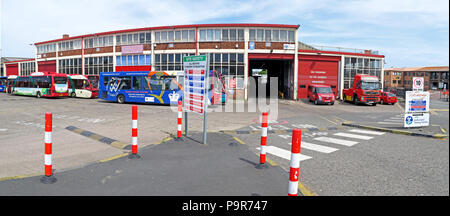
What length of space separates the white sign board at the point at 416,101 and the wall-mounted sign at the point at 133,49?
3218 cm

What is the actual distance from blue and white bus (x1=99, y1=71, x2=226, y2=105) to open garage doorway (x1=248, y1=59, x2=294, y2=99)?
15021mm

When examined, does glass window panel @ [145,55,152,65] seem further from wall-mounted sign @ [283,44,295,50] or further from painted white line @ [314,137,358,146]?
painted white line @ [314,137,358,146]

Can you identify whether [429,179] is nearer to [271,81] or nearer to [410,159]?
[410,159]

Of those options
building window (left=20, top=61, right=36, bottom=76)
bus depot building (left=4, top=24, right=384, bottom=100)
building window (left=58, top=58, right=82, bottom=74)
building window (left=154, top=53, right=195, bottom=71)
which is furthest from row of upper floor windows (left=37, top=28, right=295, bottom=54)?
building window (left=20, top=61, right=36, bottom=76)

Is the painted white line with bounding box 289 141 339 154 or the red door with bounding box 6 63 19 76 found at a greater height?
the red door with bounding box 6 63 19 76

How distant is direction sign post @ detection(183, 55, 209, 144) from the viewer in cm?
768

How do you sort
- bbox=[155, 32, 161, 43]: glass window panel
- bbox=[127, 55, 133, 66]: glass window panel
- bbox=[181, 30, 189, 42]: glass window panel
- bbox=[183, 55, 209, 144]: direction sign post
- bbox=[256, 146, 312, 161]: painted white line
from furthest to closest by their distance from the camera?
bbox=[127, 55, 133, 66]: glass window panel, bbox=[155, 32, 161, 43]: glass window panel, bbox=[181, 30, 189, 42]: glass window panel, bbox=[183, 55, 209, 144]: direction sign post, bbox=[256, 146, 312, 161]: painted white line

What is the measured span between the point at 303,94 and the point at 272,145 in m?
29.0

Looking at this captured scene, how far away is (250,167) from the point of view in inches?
225

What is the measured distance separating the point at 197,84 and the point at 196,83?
0.06 meters

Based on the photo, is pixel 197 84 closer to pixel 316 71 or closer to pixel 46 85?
pixel 46 85

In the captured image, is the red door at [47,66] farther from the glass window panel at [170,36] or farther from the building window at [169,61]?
the glass window panel at [170,36]

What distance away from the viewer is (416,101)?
40.8 feet

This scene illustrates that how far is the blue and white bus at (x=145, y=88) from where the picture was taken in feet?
74.6
